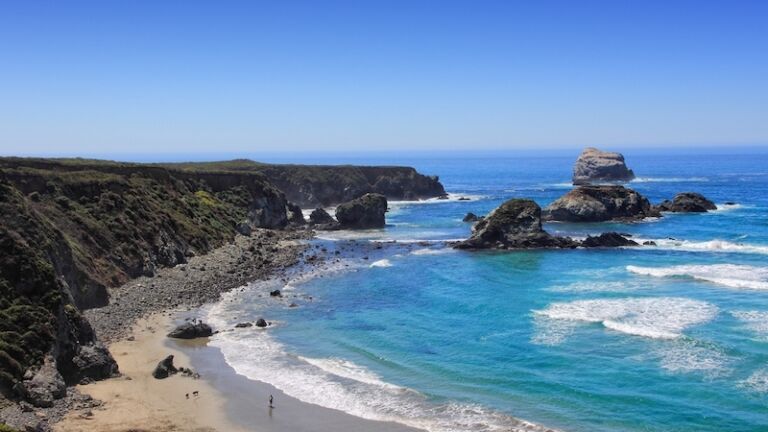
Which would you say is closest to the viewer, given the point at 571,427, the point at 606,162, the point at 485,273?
the point at 571,427

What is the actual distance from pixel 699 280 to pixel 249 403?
37823 millimetres

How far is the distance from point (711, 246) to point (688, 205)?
33.9 metres

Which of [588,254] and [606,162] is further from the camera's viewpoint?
[606,162]

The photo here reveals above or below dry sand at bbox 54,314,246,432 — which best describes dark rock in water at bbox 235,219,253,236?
above

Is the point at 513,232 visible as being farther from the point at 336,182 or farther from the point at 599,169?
the point at 599,169

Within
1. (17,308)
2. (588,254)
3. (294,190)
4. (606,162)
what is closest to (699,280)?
(588,254)

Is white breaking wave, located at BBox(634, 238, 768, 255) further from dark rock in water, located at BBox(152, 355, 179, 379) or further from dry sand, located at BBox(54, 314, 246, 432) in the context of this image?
dark rock in water, located at BBox(152, 355, 179, 379)

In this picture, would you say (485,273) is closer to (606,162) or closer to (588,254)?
(588,254)

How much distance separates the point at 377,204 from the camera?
98375 mm

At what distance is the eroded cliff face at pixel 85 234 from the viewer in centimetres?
3036

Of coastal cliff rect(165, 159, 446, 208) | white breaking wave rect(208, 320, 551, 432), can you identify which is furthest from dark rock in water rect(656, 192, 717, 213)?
white breaking wave rect(208, 320, 551, 432)

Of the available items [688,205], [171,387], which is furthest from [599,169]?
[171,387]

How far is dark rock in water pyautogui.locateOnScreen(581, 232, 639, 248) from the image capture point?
73.4 meters

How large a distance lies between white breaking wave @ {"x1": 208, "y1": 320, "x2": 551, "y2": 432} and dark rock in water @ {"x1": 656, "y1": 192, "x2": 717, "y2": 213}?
79.8 metres
